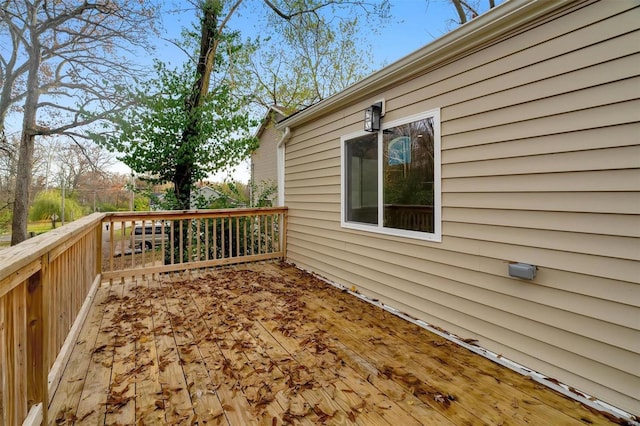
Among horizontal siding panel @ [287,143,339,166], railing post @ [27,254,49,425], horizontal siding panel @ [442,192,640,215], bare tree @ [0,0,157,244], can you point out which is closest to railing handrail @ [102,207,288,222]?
horizontal siding panel @ [287,143,339,166]

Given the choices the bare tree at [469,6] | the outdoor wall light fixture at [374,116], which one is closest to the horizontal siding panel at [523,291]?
the outdoor wall light fixture at [374,116]

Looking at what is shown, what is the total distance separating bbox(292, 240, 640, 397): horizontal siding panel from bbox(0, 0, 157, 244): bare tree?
8.08 meters

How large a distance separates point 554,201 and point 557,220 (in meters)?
0.13

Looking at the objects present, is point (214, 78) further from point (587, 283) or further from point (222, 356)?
point (587, 283)

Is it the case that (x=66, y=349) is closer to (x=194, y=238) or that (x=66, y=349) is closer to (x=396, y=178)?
(x=396, y=178)

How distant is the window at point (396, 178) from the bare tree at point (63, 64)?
7.21 m

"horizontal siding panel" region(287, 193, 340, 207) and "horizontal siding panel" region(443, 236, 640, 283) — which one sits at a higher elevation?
"horizontal siding panel" region(287, 193, 340, 207)

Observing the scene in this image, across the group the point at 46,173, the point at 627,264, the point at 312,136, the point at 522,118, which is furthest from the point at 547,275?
the point at 46,173

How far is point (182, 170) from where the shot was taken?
21.7 feet

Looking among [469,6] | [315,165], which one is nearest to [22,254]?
[315,165]

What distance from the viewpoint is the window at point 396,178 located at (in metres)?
3.01

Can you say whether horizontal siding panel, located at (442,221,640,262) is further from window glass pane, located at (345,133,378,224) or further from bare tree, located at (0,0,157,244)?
bare tree, located at (0,0,157,244)

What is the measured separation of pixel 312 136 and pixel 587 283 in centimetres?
393

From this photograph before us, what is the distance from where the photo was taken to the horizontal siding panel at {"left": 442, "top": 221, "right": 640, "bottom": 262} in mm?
1816
